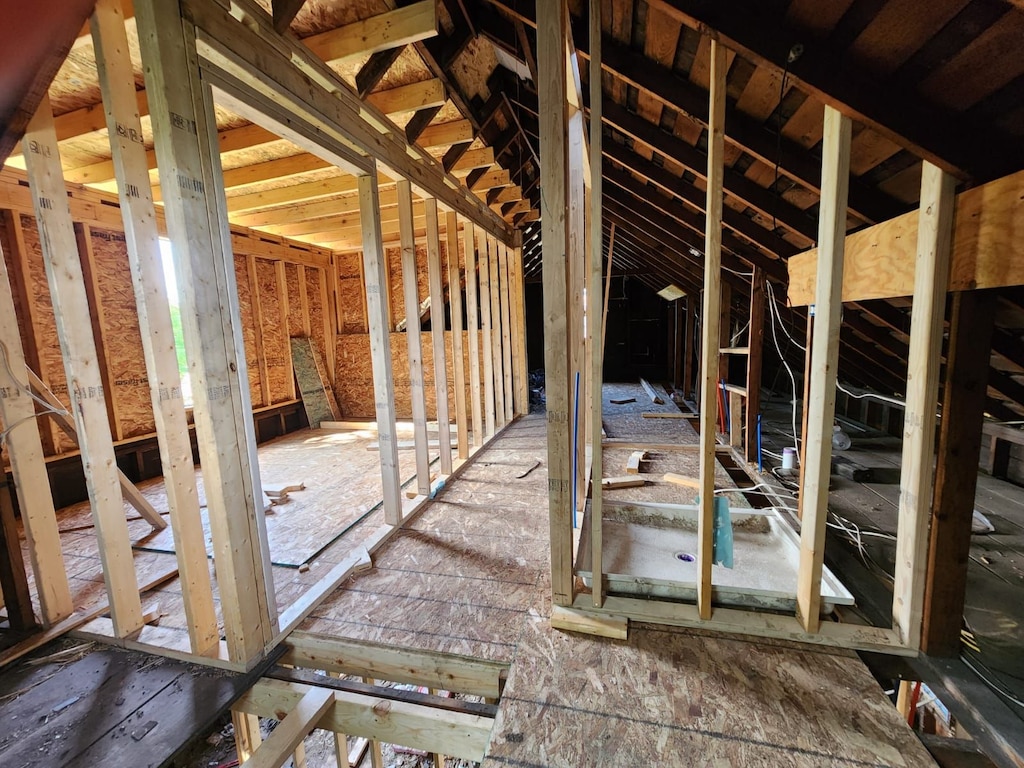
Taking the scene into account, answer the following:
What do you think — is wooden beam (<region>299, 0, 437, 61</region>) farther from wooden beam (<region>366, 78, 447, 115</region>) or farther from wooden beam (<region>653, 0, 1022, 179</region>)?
wooden beam (<region>653, 0, 1022, 179</region>)

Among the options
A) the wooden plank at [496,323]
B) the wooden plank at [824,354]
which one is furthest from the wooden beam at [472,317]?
the wooden plank at [824,354]

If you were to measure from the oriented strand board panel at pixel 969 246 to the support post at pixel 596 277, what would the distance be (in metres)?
1.14

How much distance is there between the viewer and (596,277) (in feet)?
5.22

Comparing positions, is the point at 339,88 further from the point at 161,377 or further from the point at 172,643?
the point at 172,643

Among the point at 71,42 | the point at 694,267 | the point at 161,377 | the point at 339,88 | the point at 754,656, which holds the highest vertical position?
the point at 339,88

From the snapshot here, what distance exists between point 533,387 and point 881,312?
262 inches

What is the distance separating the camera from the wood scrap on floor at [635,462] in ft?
12.0

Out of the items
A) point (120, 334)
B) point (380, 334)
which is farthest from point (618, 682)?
point (120, 334)

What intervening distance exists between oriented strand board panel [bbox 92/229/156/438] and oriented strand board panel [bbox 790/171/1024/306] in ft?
18.3

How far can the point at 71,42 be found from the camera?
1494mm

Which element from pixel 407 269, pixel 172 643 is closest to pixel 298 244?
pixel 407 269

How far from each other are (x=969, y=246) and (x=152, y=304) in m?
2.87

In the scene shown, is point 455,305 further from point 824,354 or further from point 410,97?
point 824,354

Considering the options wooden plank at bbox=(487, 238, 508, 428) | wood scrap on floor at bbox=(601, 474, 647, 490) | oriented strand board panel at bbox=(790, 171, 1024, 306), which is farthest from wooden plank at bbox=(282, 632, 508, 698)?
wooden plank at bbox=(487, 238, 508, 428)
